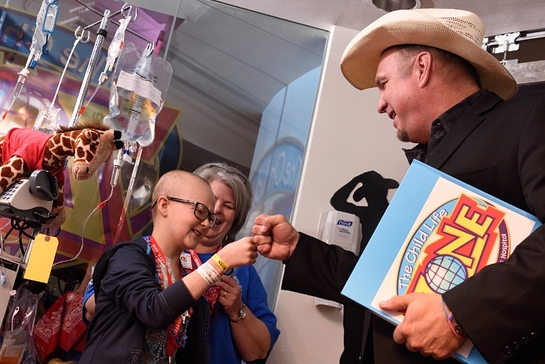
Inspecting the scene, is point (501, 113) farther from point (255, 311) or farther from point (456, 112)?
point (255, 311)

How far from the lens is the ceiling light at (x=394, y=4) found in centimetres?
315

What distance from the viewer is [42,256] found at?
1938 mm

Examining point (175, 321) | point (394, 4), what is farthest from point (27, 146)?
point (394, 4)

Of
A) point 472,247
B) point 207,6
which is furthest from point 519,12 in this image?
A: point 472,247

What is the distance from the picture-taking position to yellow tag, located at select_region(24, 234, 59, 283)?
1.92 meters

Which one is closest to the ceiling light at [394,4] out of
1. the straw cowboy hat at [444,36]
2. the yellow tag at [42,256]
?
the straw cowboy hat at [444,36]

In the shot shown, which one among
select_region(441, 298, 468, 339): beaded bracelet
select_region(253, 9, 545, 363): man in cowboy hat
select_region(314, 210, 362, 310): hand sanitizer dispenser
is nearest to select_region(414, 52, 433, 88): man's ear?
select_region(253, 9, 545, 363): man in cowboy hat

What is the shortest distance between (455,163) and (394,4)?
6.75 ft

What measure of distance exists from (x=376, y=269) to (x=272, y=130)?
2.34 m

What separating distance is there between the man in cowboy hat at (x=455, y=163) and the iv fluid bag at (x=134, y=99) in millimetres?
923

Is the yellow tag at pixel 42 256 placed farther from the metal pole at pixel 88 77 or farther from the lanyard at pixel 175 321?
the metal pole at pixel 88 77

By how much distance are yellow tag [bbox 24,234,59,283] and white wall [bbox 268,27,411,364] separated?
145 centimetres

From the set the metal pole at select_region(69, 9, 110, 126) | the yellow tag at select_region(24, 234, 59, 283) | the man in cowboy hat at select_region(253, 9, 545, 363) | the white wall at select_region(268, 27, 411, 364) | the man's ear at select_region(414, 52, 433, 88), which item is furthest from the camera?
the white wall at select_region(268, 27, 411, 364)

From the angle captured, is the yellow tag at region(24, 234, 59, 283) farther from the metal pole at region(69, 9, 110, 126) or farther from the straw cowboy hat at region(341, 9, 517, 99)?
the straw cowboy hat at region(341, 9, 517, 99)
